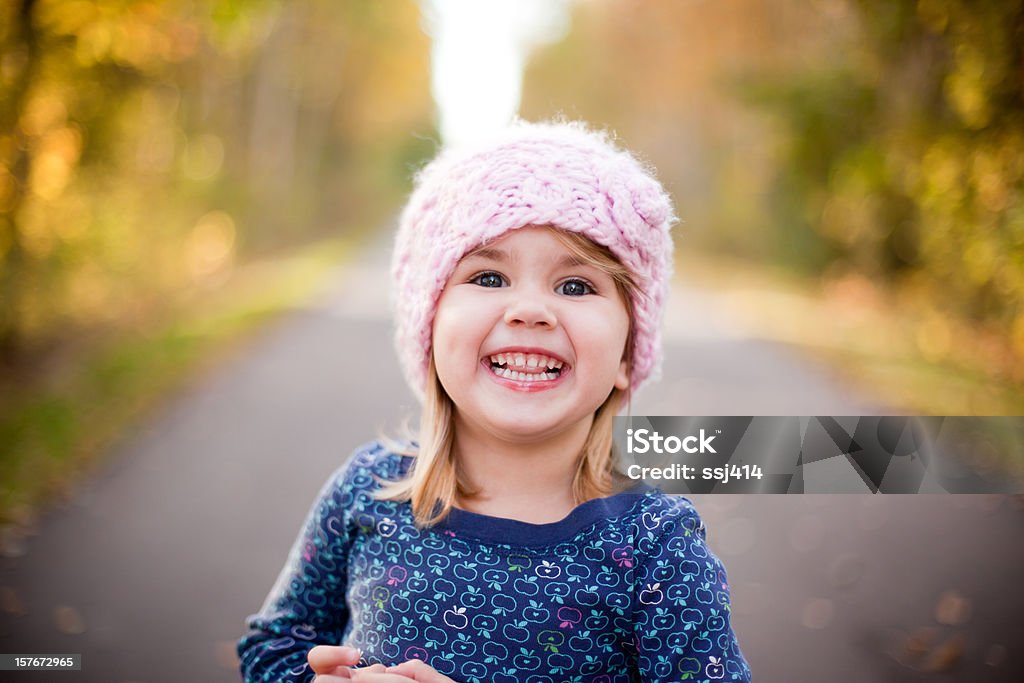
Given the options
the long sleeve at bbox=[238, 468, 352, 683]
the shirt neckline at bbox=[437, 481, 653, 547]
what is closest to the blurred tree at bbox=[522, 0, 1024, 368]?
the shirt neckline at bbox=[437, 481, 653, 547]

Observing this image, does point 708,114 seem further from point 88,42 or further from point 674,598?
point 674,598

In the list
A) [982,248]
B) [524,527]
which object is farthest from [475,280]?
[982,248]

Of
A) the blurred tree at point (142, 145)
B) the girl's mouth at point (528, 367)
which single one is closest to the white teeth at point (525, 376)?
the girl's mouth at point (528, 367)

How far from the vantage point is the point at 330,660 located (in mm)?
1681

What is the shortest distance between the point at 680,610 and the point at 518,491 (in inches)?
16.6

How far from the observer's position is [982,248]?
679 centimetres

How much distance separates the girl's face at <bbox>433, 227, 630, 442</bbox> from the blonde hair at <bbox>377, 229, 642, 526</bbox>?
3 centimetres

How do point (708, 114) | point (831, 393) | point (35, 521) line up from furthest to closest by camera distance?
point (708, 114) < point (831, 393) < point (35, 521)

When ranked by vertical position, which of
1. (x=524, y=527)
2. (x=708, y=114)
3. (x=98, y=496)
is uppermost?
(x=708, y=114)

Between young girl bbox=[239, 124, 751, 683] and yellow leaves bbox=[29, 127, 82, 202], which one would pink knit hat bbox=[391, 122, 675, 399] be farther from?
yellow leaves bbox=[29, 127, 82, 202]

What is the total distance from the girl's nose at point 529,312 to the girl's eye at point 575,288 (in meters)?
0.08

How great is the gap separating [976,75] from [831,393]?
2.64 meters

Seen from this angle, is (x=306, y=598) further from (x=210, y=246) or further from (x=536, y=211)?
(x=210, y=246)

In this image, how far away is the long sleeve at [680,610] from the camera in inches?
65.7
